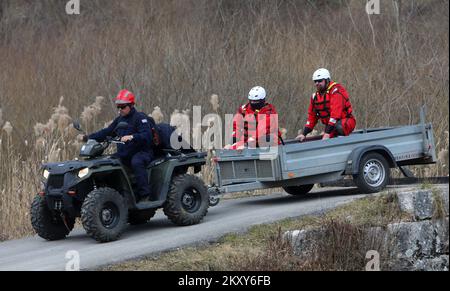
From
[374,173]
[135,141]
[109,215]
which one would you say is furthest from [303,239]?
[374,173]

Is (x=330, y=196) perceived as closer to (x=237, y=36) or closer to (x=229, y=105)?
(x=229, y=105)

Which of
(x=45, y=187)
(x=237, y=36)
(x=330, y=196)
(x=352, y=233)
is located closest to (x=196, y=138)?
(x=330, y=196)

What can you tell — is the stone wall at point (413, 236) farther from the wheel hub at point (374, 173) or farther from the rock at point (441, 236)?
the wheel hub at point (374, 173)

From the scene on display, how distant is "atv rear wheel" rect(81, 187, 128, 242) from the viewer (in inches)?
456

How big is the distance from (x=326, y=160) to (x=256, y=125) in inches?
50.6

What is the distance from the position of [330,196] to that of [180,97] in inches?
257

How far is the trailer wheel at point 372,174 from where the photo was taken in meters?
14.3

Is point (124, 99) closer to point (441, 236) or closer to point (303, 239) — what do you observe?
point (303, 239)

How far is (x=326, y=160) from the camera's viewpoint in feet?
46.0

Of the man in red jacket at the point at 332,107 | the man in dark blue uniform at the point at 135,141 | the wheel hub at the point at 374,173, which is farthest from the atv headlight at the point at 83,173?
the wheel hub at the point at 374,173

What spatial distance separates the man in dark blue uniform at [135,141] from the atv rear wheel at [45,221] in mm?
1081

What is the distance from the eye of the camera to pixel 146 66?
2100 centimetres

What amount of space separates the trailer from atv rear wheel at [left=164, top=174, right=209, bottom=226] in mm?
612

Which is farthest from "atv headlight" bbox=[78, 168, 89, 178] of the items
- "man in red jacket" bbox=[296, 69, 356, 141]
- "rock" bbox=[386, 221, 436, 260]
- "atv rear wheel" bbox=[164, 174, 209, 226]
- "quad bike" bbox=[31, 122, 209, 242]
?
"man in red jacket" bbox=[296, 69, 356, 141]
